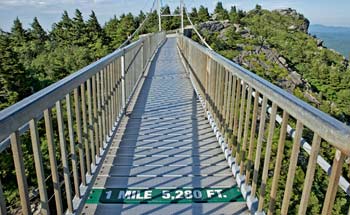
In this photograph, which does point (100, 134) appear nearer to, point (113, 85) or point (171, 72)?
point (113, 85)

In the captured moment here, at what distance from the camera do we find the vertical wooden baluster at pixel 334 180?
1182mm

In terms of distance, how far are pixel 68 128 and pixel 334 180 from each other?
162 cm

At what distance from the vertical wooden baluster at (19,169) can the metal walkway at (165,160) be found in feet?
3.36

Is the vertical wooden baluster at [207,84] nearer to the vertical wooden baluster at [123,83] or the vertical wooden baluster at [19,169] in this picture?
the vertical wooden baluster at [123,83]

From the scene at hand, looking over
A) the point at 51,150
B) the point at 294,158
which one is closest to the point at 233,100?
the point at 294,158

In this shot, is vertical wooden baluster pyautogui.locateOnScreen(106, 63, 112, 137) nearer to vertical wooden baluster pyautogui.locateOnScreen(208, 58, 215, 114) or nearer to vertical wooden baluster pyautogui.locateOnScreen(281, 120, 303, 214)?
vertical wooden baluster pyautogui.locateOnScreen(208, 58, 215, 114)

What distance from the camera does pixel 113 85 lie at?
3.90 metres

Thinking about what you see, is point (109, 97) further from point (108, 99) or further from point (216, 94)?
point (216, 94)

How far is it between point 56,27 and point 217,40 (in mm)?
32461

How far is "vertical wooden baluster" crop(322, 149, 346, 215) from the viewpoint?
3.88 ft

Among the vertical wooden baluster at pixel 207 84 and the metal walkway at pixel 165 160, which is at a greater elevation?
the vertical wooden baluster at pixel 207 84

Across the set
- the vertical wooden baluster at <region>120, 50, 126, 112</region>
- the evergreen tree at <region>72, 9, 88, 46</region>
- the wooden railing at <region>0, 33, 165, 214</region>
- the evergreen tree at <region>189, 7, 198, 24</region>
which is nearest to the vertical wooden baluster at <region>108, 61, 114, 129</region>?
the wooden railing at <region>0, 33, 165, 214</region>

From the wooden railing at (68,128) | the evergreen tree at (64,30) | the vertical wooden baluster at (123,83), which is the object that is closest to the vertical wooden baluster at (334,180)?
the wooden railing at (68,128)

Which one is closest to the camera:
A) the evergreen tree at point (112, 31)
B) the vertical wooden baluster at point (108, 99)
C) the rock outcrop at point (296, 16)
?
the vertical wooden baluster at point (108, 99)
